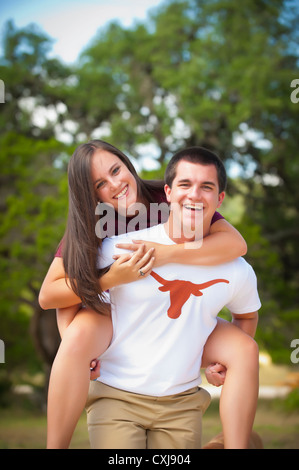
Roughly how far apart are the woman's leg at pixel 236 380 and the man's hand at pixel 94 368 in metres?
0.35

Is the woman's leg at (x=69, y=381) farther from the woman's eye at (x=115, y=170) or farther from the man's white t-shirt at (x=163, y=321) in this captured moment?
the woman's eye at (x=115, y=170)

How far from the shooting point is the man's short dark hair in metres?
1.66

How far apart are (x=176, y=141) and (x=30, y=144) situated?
216cm

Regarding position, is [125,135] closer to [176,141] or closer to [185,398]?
[176,141]

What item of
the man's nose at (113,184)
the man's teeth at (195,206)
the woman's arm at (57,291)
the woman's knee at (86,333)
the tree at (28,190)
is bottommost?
the woman's knee at (86,333)

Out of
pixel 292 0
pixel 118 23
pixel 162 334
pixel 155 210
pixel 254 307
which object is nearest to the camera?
pixel 162 334

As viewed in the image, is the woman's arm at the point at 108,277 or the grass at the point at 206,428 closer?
the woman's arm at the point at 108,277

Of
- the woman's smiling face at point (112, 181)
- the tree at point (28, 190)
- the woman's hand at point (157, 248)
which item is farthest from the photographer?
the tree at point (28, 190)

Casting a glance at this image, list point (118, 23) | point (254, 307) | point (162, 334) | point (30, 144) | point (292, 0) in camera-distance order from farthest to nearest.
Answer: point (118, 23) < point (292, 0) < point (30, 144) < point (254, 307) < point (162, 334)

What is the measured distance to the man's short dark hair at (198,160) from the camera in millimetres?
1660

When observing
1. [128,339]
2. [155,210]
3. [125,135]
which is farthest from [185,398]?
[125,135]

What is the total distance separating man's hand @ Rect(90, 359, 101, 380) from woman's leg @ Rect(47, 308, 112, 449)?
53mm

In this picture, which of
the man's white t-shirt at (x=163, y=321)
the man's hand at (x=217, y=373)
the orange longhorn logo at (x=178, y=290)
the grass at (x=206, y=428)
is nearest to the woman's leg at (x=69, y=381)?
the man's white t-shirt at (x=163, y=321)

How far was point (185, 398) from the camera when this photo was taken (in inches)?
66.5
